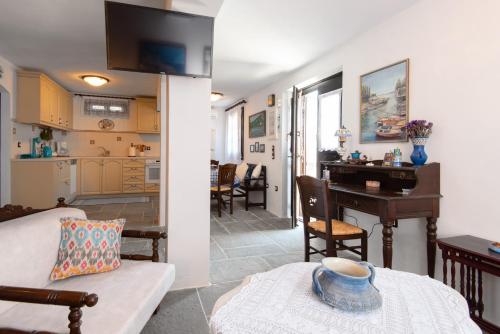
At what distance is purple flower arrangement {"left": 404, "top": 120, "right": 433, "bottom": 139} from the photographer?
2193 mm

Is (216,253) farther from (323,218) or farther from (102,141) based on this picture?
(102,141)

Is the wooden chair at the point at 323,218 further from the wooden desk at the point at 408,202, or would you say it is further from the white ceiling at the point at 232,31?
the white ceiling at the point at 232,31

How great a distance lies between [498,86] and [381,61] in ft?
3.59

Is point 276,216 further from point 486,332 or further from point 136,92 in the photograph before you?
point 136,92

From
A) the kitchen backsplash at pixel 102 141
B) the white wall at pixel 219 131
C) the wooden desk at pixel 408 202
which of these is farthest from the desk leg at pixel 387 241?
the white wall at pixel 219 131

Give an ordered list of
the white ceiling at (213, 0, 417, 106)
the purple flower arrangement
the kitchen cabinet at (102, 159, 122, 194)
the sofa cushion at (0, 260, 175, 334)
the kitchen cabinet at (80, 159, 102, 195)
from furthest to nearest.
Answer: the kitchen cabinet at (102, 159, 122, 194) → the kitchen cabinet at (80, 159, 102, 195) → the white ceiling at (213, 0, 417, 106) → the purple flower arrangement → the sofa cushion at (0, 260, 175, 334)

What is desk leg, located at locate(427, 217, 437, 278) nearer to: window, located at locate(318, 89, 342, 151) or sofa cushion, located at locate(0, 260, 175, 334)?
window, located at locate(318, 89, 342, 151)

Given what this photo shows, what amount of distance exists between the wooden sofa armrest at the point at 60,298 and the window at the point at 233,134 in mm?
6068

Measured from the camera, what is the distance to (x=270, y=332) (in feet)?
2.81

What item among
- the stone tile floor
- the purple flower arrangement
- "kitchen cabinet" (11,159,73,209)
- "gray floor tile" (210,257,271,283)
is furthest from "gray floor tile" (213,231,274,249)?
"kitchen cabinet" (11,159,73,209)

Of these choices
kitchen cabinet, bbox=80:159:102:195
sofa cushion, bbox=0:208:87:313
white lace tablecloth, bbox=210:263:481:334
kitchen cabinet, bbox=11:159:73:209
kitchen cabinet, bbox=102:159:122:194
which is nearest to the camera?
white lace tablecloth, bbox=210:263:481:334

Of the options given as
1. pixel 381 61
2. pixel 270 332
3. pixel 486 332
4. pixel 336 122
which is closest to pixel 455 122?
A: pixel 381 61

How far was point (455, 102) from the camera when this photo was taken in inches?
82.4

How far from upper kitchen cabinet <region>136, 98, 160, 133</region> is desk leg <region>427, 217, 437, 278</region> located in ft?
19.8
